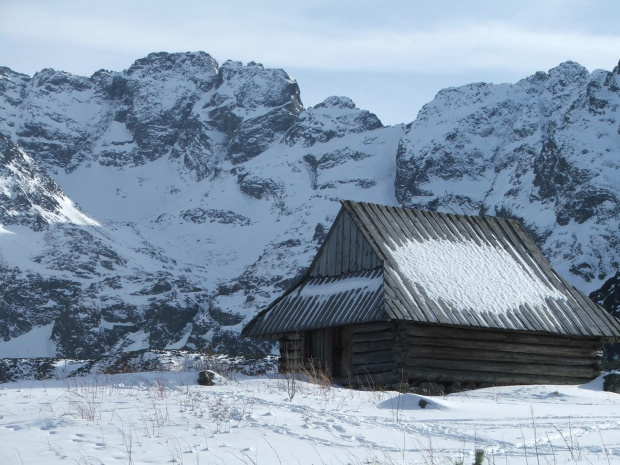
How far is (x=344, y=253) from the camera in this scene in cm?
2628

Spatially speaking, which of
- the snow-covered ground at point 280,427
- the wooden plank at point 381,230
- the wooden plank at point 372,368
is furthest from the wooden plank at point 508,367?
the snow-covered ground at point 280,427

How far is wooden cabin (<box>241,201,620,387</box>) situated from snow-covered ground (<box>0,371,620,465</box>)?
5.98 meters

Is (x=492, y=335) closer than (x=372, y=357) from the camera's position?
No

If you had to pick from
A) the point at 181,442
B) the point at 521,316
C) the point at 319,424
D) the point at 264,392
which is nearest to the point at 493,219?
the point at 521,316

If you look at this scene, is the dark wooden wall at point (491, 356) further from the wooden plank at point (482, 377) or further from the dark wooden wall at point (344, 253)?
the dark wooden wall at point (344, 253)

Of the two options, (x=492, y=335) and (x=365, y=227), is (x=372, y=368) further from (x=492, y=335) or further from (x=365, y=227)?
(x=365, y=227)

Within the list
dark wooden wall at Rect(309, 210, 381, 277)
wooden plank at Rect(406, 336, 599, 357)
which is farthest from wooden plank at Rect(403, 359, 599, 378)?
dark wooden wall at Rect(309, 210, 381, 277)

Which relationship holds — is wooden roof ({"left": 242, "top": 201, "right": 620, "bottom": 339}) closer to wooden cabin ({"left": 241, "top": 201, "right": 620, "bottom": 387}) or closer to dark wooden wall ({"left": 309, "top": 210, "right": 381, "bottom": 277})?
wooden cabin ({"left": 241, "top": 201, "right": 620, "bottom": 387})

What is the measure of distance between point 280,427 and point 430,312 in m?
10.6

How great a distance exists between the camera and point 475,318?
23.6 metres

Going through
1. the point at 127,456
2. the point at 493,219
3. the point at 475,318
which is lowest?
the point at 127,456

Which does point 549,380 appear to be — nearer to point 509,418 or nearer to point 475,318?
point 475,318

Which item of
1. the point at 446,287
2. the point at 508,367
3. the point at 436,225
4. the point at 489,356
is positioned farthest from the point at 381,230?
the point at 508,367

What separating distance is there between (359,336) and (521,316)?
3.87m
